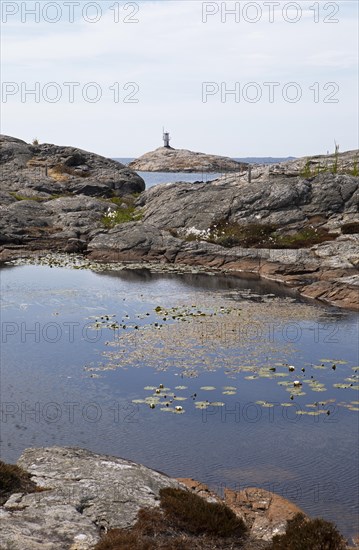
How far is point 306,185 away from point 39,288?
102 feet

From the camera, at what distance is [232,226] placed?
65750 millimetres

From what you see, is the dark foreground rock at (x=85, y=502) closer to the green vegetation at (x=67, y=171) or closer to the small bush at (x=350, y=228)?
the small bush at (x=350, y=228)

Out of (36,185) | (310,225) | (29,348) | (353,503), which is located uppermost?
(36,185)

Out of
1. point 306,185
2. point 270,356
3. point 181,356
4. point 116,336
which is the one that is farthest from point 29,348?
point 306,185

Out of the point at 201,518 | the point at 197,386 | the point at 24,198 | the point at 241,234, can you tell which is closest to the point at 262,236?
the point at 241,234

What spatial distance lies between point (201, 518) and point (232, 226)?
52.4m

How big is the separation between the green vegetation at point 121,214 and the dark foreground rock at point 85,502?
5442 centimetres

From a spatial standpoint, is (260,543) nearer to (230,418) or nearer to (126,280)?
(230,418)

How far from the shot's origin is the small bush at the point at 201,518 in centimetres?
1431

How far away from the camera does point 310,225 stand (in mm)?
63312

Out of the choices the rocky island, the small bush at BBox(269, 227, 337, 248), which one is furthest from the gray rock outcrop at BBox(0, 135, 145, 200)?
the small bush at BBox(269, 227, 337, 248)

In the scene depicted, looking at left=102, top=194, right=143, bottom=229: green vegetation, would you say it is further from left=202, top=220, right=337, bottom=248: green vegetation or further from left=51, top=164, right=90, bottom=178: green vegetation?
left=51, top=164, right=90, bottom=178: green vegetation

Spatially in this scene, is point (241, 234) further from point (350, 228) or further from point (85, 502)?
point (85, 502)

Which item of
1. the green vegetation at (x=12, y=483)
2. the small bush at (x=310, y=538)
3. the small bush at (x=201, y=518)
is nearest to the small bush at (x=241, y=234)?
the green vegetation at (x=12, y=483)
